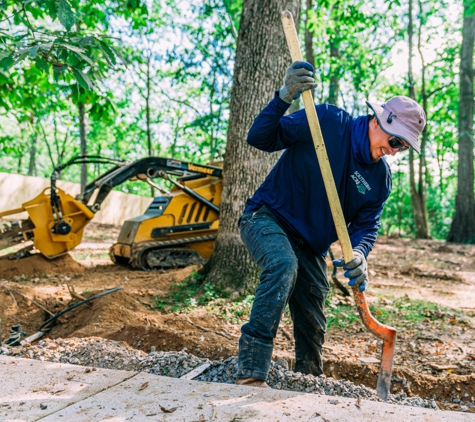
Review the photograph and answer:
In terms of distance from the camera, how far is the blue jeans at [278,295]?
2756 mm

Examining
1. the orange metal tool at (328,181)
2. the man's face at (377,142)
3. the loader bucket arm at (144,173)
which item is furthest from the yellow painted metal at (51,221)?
the man's face at (377,142)

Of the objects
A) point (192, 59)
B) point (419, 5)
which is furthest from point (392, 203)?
point (192, 59)

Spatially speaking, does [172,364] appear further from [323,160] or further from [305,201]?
[323,160]

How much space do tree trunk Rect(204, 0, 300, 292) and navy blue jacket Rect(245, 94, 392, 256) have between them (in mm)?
2591

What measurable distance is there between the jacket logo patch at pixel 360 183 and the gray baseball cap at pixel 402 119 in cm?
36

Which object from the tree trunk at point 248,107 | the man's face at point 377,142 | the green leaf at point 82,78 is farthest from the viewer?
the tree trunk at point 248,107

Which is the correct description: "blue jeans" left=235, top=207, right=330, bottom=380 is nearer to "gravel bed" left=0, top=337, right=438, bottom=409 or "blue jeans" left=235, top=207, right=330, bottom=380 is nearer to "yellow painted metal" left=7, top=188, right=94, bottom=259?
"gravel bed" left=0, top=337, right=438, bottom=409

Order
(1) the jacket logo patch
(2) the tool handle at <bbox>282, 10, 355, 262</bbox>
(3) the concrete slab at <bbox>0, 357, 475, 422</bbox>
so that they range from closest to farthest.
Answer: (3) the concrete slab at <bbox>0, 357, 475, 422</bbox> < (2) the tool handle at <bbox>282, 10, 355, 262</bbox> < (1) the jacket logo patch

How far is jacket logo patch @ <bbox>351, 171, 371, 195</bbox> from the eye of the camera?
309cm

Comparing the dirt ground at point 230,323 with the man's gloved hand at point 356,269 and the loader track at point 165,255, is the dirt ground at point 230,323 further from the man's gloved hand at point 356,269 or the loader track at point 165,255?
the man's gloved hand at point 356,269

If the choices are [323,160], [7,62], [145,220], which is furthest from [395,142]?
[145,220]

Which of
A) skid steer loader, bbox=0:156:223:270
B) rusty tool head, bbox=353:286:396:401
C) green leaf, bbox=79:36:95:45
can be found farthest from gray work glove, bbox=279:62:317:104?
skid steer loader, bbox=0:156:223:270

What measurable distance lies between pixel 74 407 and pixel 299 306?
1659mm

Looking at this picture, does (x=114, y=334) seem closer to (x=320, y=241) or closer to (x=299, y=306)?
(x=299, y=306)
